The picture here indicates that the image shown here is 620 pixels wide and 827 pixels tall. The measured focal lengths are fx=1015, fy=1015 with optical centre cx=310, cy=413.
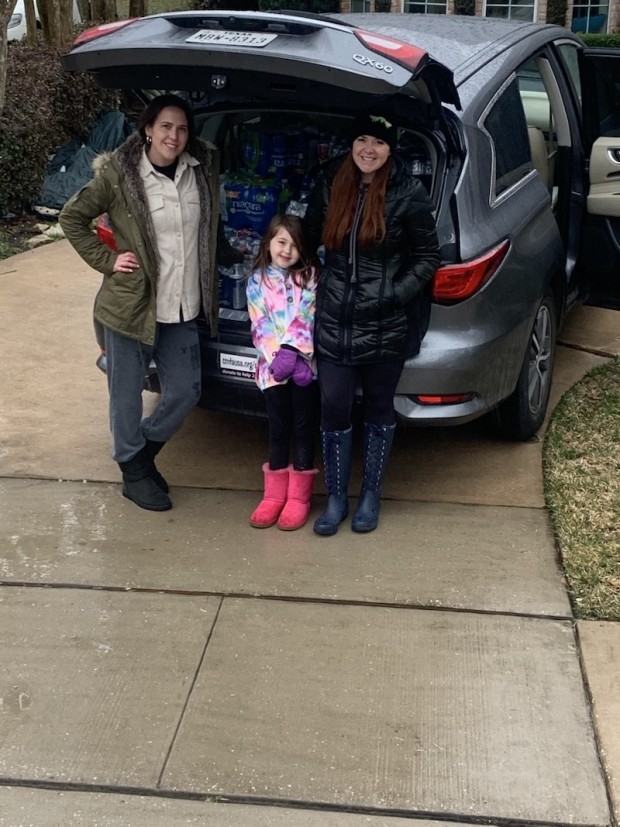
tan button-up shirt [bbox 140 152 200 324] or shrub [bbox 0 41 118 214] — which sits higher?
tan button-up shirt [bbox 140 152 200 324]

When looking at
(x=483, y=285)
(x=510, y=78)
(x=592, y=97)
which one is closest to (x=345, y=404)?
(x=483, y=285)

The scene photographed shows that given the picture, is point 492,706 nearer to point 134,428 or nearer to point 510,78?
point 134,428

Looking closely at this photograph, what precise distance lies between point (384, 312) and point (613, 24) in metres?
27.0

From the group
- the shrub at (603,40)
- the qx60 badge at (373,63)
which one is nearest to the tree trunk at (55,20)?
the qx60 badge at (373,63)

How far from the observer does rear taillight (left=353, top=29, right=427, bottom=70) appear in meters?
3.16

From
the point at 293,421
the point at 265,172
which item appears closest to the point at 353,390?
the point at 293,421

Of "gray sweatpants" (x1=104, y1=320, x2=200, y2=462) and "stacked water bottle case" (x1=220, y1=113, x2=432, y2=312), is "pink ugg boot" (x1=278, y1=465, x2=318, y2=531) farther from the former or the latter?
"stacked water bottle case" (x1=220, y1=113, x2=432, y2=312)

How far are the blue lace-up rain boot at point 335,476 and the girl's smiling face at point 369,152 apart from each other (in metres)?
1.00

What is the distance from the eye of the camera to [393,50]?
321cm

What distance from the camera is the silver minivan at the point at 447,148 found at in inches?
133

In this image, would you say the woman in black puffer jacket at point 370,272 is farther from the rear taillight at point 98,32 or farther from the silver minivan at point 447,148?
the rear taillight at point 98,32

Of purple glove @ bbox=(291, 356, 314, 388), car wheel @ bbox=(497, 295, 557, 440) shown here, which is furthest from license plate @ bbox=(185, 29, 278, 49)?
car wheel @ bbox=(497, 295, 557, 440)

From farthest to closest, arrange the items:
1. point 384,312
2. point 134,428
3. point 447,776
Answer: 1. point 134,428
2. point 384,312
3. point 447,776

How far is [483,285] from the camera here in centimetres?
384
